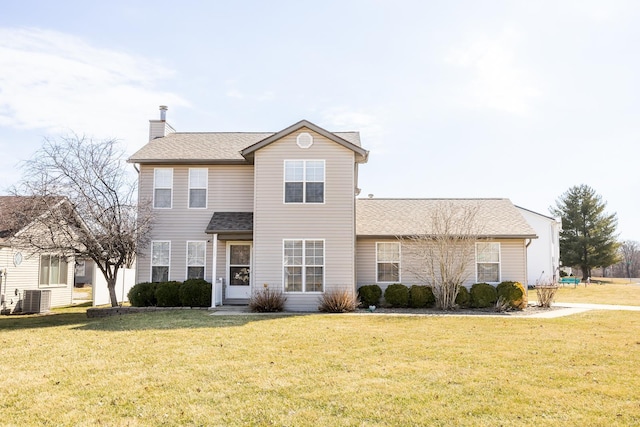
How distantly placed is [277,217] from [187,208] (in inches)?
159

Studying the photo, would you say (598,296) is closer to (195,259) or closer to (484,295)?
(484,295)

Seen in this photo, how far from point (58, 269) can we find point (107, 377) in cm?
1719

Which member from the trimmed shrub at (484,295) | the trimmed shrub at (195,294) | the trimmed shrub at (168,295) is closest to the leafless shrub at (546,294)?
the trimmed shrub at (484,295)

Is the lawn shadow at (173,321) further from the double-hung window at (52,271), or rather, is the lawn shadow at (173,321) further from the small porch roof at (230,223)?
the double-hung window at (52,271)

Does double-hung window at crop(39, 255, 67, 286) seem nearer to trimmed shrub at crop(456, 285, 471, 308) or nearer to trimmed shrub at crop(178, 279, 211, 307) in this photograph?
trimmed shrub at crop(178, 279, 211, 307)

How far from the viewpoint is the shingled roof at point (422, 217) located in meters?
19.6

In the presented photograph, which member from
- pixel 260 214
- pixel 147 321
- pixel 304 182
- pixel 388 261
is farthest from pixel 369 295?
pixel 147 321

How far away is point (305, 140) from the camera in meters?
17.6

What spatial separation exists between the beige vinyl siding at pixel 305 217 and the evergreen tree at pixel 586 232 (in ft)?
119

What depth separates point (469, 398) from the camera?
6.74 meters

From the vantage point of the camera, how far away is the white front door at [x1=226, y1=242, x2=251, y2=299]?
1905 centimetres

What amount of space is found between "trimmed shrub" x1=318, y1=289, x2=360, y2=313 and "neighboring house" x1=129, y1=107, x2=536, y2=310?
1.47 ft

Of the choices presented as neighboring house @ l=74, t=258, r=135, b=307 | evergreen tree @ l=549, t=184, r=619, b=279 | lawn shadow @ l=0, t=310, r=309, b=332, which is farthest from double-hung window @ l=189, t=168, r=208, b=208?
evergreen tree @ l=549, t=184, r=619, b=279

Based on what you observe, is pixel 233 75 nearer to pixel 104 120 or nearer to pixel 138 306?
pixel 104 120
